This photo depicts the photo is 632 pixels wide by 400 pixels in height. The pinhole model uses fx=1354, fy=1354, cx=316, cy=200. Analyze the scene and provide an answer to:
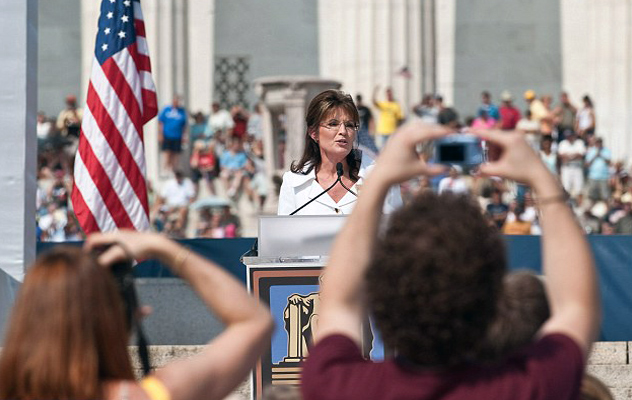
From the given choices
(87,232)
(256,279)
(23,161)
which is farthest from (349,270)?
(87,232)

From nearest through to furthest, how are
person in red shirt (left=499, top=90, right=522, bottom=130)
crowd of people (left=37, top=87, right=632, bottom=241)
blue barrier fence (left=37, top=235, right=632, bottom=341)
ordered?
blue barrier fence (left=37, top=235, right=632, bottom=341) → crowd of people (left=37, top=87, right=632, bottom=241) → person in red shirt (left=499, top=90, right=522, bottom=130)

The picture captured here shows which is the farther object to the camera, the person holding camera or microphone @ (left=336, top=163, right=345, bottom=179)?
microphone @ (left=336, top=163, right=345, bottom=179)

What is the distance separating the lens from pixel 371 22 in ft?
101

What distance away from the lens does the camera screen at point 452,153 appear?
182 inches

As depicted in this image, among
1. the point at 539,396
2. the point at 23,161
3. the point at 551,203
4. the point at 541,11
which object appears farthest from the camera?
the point at 541,11

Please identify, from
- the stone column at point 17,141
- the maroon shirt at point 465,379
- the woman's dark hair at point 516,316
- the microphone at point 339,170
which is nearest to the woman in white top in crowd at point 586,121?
the stone column at point 17,141

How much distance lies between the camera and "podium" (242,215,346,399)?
6.57 m

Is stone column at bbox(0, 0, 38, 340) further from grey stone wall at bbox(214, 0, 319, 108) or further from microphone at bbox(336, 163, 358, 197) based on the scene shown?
grey stone wall at bbox(214, 0, 319, 108)

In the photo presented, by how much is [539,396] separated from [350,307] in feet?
1.77

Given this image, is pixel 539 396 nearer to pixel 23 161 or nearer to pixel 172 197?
pixel 23 161

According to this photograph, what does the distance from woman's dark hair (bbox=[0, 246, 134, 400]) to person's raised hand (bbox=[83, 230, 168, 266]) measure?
0.20 metres

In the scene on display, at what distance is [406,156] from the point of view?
3.18 m

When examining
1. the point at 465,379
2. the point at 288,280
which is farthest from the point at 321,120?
the point at 465,379

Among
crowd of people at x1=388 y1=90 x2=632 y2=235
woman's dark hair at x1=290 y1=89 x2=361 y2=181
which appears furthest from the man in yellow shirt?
woman's dark hair at x1=290 y1=89 x2=361 y2=181
